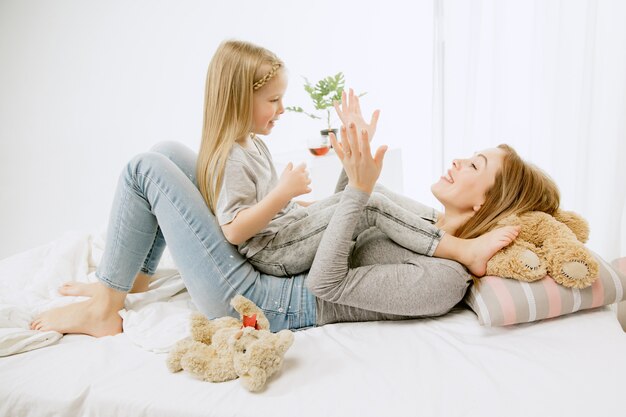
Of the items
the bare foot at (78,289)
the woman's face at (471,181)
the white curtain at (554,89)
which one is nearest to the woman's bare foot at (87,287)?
the bare foot at (78,289)

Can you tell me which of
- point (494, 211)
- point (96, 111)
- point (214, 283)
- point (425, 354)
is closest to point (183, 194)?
point (214, 283)

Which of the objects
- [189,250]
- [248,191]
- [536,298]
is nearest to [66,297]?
[189,250]

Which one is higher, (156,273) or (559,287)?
(559,287)

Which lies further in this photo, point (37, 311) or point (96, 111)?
point (96, 111)

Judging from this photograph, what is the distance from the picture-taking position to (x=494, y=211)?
4.16 feet

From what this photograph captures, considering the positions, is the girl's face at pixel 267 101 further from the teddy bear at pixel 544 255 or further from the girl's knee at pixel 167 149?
the teddy bear at pixel 544 255

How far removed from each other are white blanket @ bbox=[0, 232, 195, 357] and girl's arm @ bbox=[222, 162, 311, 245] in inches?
12.1

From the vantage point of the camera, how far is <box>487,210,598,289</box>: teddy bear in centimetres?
111

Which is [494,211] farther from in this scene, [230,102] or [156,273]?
[156,273]

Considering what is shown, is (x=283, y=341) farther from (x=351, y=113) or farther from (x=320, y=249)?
(x=351, y=113)

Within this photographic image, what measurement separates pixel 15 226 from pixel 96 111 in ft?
3.31

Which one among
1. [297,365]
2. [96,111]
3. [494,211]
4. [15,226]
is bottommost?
[15,226]

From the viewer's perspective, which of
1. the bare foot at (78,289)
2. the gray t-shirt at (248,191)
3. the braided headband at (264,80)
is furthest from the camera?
the bare foot at (78,289)

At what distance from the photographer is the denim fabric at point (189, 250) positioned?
122 cm
